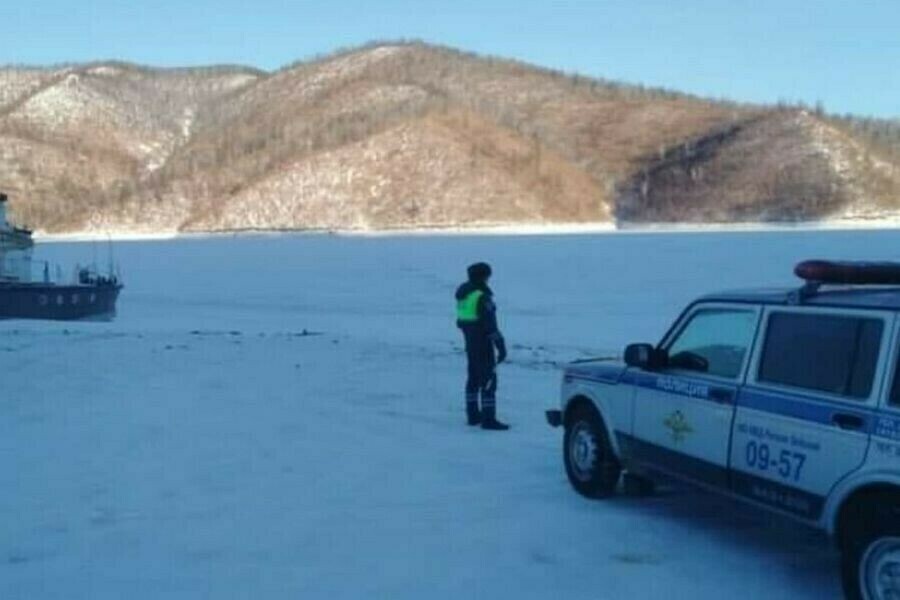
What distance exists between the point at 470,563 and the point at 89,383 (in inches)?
299

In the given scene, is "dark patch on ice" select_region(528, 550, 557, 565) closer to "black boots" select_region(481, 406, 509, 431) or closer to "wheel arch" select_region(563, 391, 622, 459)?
"wheel arch" select_region(563, 391, 622, 459)

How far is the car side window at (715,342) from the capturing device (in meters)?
6.29

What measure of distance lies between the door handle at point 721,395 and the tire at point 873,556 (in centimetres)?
102

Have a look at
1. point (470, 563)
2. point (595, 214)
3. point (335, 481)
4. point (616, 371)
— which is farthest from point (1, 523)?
point (595, 214)

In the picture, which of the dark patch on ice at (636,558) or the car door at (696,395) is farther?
the dark patch on ice at (636,558)

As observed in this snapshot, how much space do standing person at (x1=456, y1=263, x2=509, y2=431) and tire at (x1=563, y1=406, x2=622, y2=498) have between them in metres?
2.11

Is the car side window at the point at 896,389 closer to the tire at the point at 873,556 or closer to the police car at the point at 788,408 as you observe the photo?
the police car at the point at 788,408

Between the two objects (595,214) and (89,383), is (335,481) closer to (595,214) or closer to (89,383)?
(89,383)

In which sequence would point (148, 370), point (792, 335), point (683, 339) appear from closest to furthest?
point (792, 335) < point (683, 339) < point (148, 370)

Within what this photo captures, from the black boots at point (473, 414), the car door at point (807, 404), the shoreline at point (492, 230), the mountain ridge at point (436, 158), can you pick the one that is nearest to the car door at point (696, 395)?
the car door at point (807, 404)

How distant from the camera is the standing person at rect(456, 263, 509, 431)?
1004 centimetres

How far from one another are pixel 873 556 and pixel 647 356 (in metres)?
2.07

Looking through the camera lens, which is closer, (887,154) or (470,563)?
(470,563)

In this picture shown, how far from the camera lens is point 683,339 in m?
7.00
